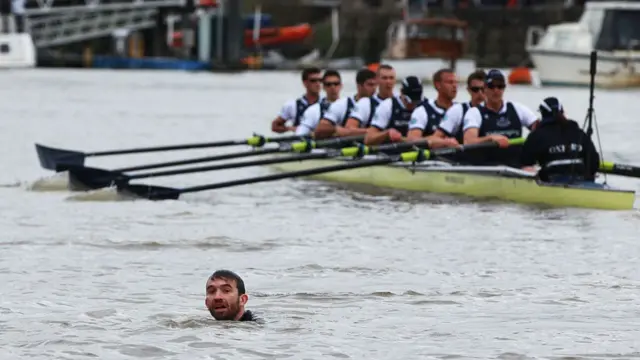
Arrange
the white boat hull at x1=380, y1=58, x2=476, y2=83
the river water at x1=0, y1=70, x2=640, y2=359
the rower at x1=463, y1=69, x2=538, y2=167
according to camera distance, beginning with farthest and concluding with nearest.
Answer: the white boat hull at x1=380, y1=58, x2=476, y2=83, the rower at x1=463, y1=69, x2=538, y2=167, the river water at x1=0, y1=70, x2=640, y2=359

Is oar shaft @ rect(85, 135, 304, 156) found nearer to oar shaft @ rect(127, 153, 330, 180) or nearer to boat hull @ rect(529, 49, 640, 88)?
oar shaft @ rect(127, 153, 330, 180)

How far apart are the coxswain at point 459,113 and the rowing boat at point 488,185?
0.49 meters

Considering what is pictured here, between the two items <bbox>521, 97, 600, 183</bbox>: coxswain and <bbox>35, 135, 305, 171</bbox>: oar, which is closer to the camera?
<bbox>521, 97, 600, 183</bbox>: coxswain

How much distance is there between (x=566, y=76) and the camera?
59125 mm

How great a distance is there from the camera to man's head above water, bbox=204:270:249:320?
12.5m

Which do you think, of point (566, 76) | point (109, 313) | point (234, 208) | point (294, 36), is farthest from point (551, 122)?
point (294, 36)

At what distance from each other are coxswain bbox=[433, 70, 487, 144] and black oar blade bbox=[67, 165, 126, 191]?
13.8ft

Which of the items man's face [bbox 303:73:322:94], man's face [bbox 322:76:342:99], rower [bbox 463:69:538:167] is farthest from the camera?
man's face [bbox 303:73:322:94]

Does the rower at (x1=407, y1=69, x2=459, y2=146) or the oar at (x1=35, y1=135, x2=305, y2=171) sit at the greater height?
the rower at (x1=407, y1=69, x2=459, y2=146)

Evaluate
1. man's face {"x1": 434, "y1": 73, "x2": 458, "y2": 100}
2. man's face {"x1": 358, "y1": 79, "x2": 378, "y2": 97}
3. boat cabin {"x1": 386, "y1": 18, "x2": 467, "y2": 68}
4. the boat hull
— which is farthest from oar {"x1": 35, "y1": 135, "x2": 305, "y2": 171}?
boat cabin {"x1": 386, "y1": 18, "x2": 467, "y2": 68}

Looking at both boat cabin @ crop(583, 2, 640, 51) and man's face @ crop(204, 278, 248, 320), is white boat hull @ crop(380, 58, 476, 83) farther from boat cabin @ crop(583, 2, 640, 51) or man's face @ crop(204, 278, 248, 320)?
man's face @ crop(204, 278, 248, 320)

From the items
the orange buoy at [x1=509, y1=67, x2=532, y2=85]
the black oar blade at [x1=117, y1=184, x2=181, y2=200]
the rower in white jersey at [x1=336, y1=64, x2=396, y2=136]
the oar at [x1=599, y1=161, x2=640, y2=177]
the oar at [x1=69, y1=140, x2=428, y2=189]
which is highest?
the rower in white jersey at [x1=336, y1=64, x2=396, y2=136]

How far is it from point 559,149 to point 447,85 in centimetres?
228

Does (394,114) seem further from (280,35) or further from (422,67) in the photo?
(280,35)
